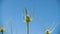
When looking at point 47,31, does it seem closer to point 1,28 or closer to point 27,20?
point 27,20

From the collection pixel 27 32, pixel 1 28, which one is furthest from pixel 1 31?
pixel 27 32

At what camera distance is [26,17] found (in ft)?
22.4

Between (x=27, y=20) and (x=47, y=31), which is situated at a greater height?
(x=27, y=20)

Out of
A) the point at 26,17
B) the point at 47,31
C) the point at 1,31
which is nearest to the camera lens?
the point at 26,17

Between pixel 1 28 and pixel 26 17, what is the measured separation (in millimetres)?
2231

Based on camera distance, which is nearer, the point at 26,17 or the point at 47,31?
the point at 26,17

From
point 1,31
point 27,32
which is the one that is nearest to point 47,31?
point 27,32

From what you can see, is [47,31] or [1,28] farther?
[1,28]

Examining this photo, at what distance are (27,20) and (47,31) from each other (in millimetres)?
1103

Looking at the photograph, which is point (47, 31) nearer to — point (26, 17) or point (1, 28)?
point (26, 17)

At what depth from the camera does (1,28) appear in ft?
28.4

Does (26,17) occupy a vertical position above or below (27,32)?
above

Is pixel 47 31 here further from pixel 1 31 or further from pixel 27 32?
pixel 1 31

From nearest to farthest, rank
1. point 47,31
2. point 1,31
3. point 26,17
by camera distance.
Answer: point 26,17, point 47,31, point 1,31
